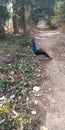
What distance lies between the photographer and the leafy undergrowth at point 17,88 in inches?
147

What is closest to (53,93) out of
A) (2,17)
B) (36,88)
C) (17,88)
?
(36,88)

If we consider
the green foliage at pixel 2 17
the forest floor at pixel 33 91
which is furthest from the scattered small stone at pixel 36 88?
the green foliage at pixel 2 17

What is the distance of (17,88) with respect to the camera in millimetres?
5125

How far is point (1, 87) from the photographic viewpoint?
5.21 metres

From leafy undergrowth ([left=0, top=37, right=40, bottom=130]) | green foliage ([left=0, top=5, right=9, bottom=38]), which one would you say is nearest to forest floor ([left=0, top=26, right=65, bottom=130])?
leafy undergrowth ([left=0, top=37, right=40, bottom=130])

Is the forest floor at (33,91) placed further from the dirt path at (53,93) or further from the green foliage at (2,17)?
the green foliage at (2,17)

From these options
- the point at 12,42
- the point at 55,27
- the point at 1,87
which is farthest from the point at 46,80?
the point at 55,27

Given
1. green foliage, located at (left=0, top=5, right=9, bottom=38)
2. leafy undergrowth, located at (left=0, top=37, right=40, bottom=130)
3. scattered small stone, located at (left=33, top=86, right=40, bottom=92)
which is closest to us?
leafy undergrowth, located at (left=0, top=37, right=40, bottom=130)

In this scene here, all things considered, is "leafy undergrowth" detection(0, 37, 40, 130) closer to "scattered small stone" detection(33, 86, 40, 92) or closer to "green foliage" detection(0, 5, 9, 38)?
"scattered small stone" detection(33, 86, 40, 92)

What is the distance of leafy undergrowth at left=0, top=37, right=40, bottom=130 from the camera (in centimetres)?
374

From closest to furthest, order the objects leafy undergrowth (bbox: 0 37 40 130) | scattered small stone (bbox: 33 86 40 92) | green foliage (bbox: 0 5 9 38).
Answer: leafy undergrowth (bbox: 0 37 40 130) → scattered small stone (bbox: 33 86 40 92) → green foliage (bbox: 0 5 9 38)

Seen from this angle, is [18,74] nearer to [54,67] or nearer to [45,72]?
[45,72]

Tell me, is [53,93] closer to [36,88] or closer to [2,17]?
[36,88]

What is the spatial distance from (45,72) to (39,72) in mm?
199
